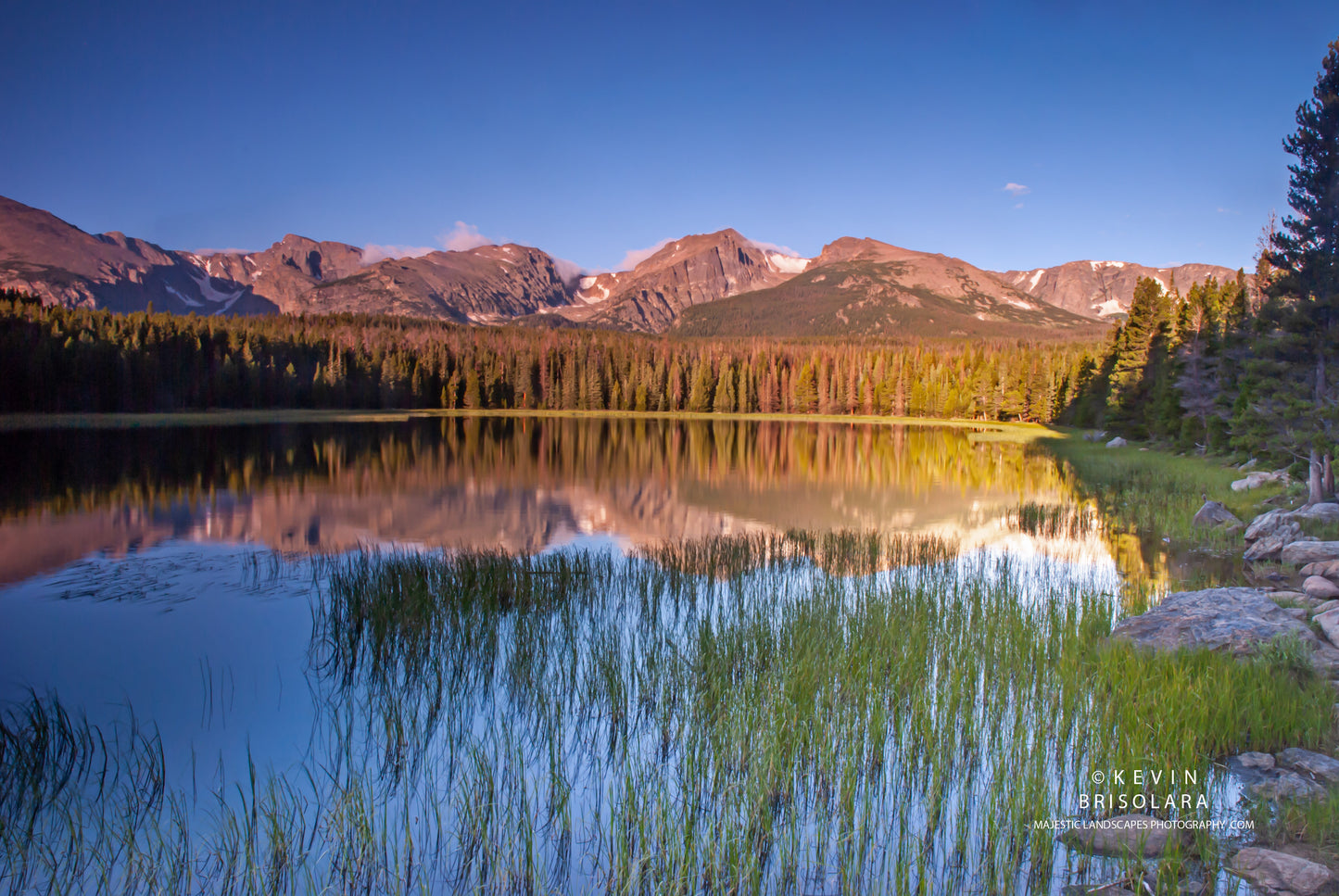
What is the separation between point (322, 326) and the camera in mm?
158875

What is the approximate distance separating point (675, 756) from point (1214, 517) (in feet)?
55.0

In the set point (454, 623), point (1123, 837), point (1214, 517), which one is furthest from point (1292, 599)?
point (454, 623)

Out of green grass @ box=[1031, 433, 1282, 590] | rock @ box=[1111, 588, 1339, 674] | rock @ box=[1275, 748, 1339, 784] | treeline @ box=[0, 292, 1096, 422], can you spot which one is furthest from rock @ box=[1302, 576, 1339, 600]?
treeline @ box=[0, 292, 1096, 422]

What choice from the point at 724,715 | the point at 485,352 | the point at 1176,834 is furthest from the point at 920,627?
the point at 485,352

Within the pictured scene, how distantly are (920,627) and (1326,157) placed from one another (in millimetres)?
17898

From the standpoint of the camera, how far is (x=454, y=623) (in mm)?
9664

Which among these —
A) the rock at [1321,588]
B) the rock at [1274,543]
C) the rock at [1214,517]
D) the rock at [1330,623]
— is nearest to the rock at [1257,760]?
the rock at [1330,623]

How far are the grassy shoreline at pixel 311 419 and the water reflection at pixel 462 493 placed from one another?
1376cm

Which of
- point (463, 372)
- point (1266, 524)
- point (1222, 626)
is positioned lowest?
point (1222, 626)

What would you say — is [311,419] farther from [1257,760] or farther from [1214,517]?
[1257,760]

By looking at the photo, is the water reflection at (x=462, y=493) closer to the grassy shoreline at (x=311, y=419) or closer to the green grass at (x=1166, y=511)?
the green grass at (x=1166, y=511)

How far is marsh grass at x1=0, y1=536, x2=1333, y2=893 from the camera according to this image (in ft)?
15.5

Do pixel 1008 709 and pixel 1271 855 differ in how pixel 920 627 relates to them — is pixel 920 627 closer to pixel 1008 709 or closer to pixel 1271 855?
pixel 1008 709

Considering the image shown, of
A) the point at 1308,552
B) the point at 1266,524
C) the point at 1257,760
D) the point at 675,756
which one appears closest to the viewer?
the point at 1257,760
